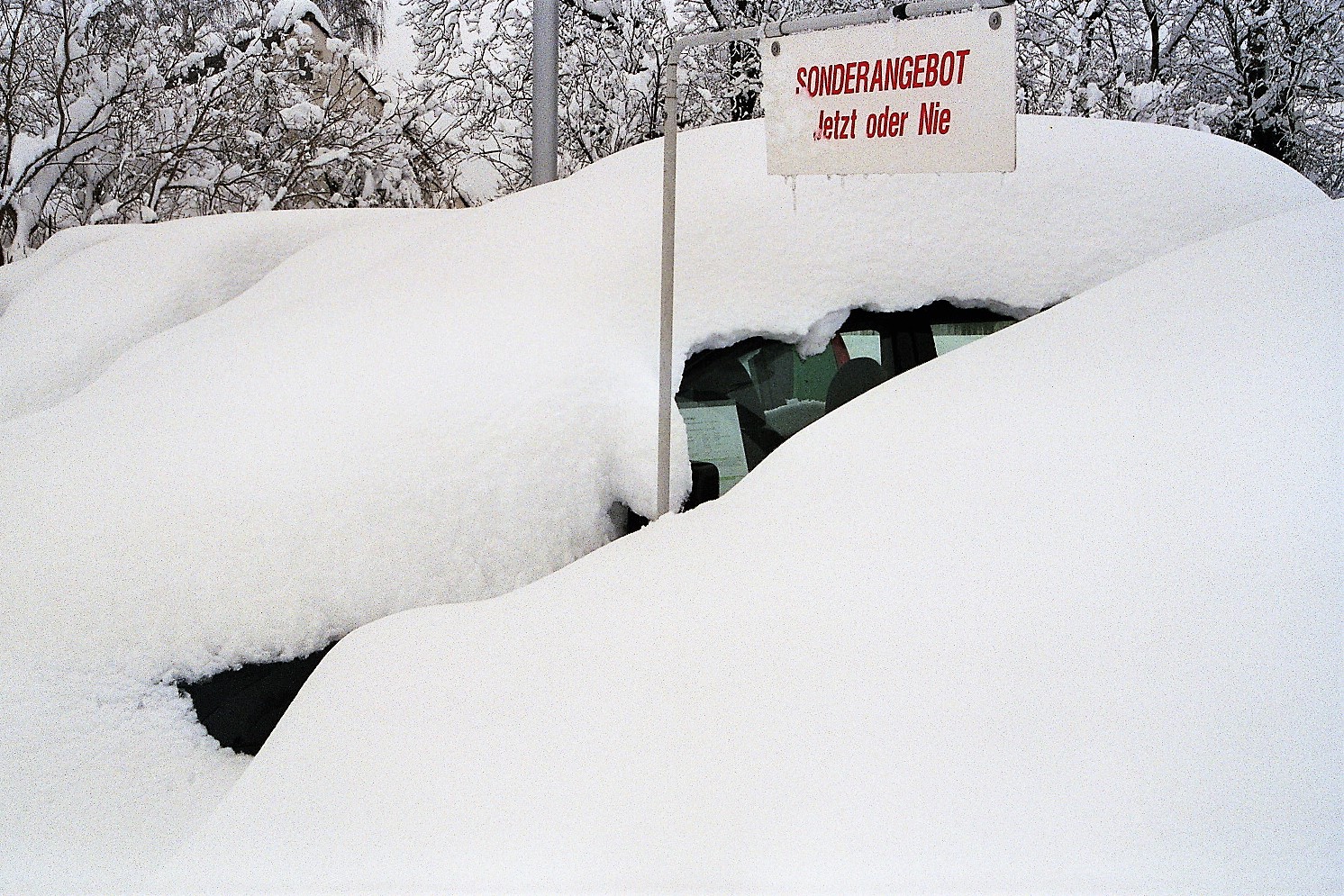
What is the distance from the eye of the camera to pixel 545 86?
5.88 metres

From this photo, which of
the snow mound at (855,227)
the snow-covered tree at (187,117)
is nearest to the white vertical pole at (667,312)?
the snow mound at (855,227)

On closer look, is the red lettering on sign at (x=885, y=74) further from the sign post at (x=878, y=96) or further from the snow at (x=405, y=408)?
the snow at (x=405, y=408)

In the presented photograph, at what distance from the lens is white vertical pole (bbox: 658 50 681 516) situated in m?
2.49

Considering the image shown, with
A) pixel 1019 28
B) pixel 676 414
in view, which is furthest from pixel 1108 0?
pixel 676 414

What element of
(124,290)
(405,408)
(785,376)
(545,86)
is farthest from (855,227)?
(545,86)

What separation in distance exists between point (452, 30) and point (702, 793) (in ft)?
29.7

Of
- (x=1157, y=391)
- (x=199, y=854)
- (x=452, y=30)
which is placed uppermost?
(x=452, y=30)

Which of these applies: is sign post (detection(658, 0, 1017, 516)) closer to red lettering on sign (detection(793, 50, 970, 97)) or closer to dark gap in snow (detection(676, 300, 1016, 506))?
red lettering on sign (detection(793, 50, 970, 97))

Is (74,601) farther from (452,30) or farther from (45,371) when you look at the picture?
(452,30)

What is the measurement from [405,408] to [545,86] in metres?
3.79

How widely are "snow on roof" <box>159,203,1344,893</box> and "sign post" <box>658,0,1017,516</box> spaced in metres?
0.50

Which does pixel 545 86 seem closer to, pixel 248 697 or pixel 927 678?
pixel 248 697

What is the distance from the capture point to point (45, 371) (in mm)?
3664

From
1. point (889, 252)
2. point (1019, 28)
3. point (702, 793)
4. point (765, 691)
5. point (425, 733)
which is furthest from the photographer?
point (1019, 28)
